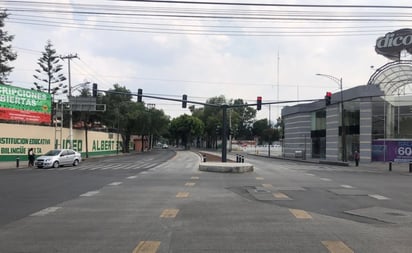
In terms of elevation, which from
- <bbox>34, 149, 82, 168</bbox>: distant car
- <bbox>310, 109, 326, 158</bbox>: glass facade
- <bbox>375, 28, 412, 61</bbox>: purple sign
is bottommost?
<bbox>34, 149, 82, 168</bbox>: distant car

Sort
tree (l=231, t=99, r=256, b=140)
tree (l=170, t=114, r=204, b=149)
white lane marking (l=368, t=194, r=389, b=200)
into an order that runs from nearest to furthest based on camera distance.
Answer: white lane marking (l=368, t=194, r=389, b=200) < tree (l=170, t=114, r=204, b=149) < tree (l=231, t=99, r=256, b=140)

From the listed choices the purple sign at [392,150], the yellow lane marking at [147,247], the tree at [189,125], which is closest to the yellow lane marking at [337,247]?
the yellow lane marking at [147,247]

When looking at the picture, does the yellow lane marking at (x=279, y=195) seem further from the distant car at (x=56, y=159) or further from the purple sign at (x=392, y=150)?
the purple sign at (x=392, y=150)

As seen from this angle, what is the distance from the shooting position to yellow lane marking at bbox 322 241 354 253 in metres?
7.98

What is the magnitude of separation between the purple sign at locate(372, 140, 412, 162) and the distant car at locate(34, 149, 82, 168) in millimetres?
32023

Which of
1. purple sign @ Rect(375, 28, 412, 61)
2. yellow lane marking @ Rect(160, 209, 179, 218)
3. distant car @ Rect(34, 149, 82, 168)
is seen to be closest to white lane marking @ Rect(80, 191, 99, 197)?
yellow lane marking @ Rect(160, 209, 179, 218)

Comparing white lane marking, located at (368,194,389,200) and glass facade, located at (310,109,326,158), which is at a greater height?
glass facade, located at (310,109,326,158)

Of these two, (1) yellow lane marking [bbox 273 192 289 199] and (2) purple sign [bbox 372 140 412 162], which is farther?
(2) purple sign [bbox 372 140 412 162]

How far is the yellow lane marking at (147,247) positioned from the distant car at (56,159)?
31781 millimetres

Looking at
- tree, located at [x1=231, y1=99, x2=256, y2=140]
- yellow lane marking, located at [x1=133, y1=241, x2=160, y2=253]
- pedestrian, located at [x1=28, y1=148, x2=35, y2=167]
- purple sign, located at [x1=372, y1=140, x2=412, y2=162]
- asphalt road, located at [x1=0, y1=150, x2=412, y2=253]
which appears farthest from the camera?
tree, located at [x1=231, y1=99, x2=256, y2=140]

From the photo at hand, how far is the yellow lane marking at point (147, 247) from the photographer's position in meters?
7.94

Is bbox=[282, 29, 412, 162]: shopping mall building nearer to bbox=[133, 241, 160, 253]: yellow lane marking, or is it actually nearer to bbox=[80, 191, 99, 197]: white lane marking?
bbox=[80, 191, 99, 197]: white lane marking

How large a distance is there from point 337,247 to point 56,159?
34.1 meters

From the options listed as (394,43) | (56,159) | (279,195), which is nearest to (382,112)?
(394,43)
